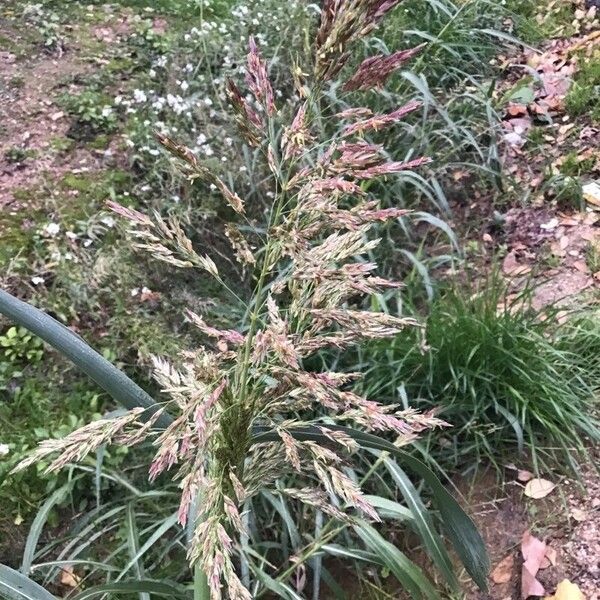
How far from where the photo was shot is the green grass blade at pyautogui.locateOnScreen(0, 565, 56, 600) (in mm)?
1119

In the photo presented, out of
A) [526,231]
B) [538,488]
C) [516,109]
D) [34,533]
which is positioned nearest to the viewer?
[34,533]

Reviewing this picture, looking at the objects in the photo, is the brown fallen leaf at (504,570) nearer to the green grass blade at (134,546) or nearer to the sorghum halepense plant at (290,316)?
the green grass blade at (134,546)

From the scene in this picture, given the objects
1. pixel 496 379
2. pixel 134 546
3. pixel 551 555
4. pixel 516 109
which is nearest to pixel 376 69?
pixel 134 546

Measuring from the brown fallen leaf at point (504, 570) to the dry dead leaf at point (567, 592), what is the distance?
0.40ft

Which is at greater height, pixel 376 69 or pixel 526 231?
pixel 376 69

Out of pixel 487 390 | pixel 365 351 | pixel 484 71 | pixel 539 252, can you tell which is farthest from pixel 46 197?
pixel 484 71

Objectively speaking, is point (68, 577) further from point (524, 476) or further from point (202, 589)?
point (524, 476)

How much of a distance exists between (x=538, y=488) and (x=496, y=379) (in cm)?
35

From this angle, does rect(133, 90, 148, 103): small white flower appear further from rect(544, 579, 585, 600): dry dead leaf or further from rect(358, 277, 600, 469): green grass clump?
rect(544, 579, 585, 600): dry dead leaf

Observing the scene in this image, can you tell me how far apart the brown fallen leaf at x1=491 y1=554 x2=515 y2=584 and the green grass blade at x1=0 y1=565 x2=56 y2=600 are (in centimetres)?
129

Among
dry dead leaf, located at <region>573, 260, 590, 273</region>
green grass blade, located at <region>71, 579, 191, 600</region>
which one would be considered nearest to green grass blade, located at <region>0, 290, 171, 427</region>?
green grass blade, located at <region>71, 579, 191, 600</region>

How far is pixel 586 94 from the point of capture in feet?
10.8

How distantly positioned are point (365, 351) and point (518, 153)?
5.01 ft

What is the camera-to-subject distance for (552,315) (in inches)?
85.7
